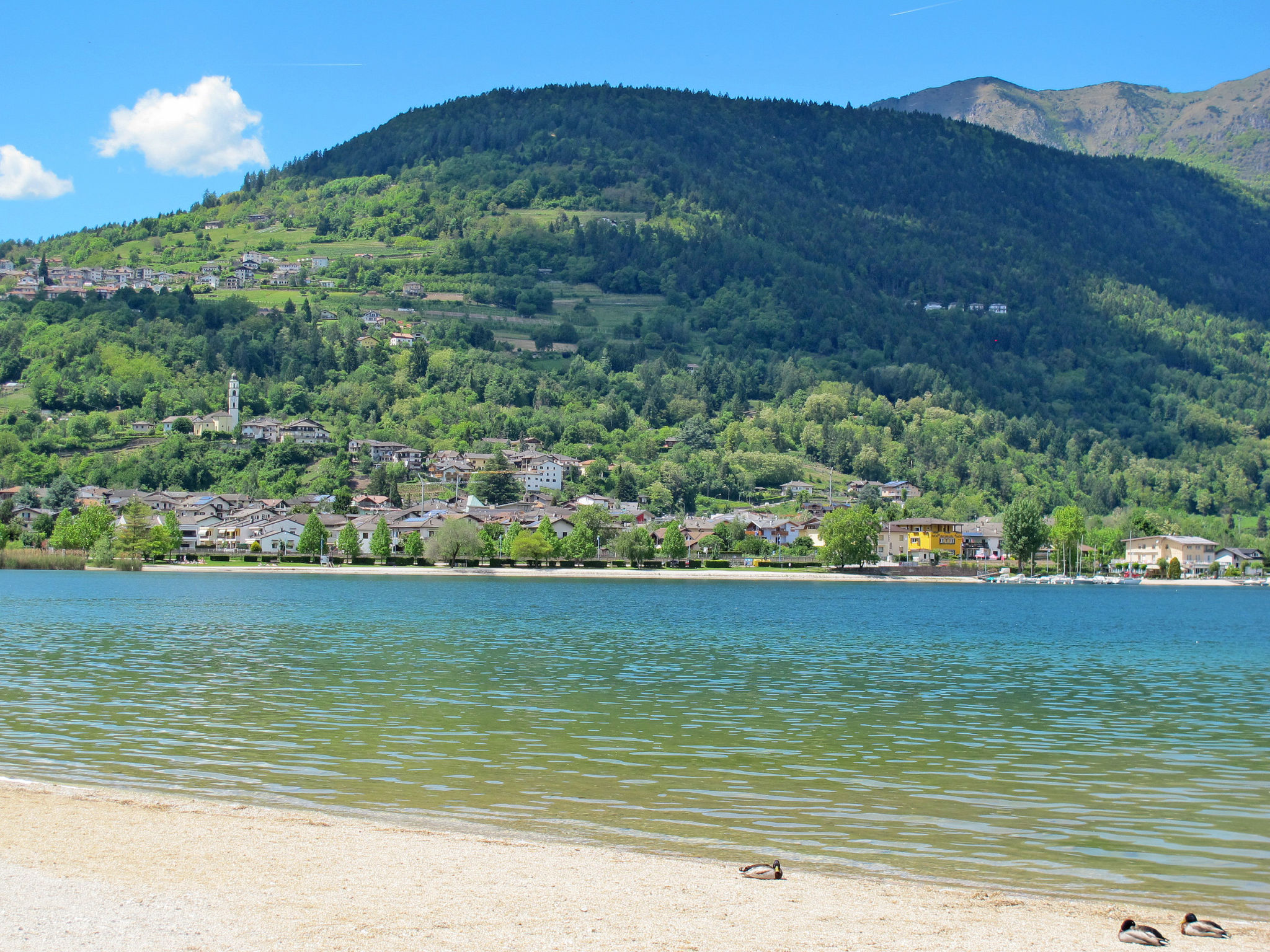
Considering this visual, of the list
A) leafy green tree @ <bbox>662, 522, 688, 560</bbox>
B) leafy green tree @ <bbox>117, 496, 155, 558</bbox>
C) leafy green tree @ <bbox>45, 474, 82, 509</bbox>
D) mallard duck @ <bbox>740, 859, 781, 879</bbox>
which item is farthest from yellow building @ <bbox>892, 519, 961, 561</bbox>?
mallard duck @ <bbox>740, 859, 781, 879</bbox>

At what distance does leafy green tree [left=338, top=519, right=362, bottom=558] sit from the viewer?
392ft

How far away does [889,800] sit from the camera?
16.5m

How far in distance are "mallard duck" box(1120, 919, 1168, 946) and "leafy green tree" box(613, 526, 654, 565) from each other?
108m

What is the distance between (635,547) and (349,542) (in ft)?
91.8

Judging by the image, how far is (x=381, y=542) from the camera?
4648 inches

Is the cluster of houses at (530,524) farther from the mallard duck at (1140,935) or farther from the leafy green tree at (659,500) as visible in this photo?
the mallard duck at (1140,935)

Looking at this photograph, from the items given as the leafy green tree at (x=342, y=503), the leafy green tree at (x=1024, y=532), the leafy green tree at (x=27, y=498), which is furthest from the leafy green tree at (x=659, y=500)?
the leafy green tree at (x=27, y=498)

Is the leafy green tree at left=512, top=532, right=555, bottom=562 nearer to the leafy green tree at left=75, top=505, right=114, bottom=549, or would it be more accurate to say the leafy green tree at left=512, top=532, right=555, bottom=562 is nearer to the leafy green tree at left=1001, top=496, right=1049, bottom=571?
the leafy green tree at left=75, top=505, right=114, bottom=549

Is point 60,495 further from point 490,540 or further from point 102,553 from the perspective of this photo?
point 490,540

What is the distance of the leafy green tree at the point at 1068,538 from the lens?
137125 mm

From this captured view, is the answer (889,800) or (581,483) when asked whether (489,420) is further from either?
(889,800)

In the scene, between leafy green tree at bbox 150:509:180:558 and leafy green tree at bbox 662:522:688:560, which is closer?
leafy green tree at bbox 150:509:180:558

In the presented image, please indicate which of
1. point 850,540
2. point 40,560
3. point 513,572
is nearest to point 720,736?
point 513,572

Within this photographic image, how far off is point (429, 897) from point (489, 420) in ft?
599
